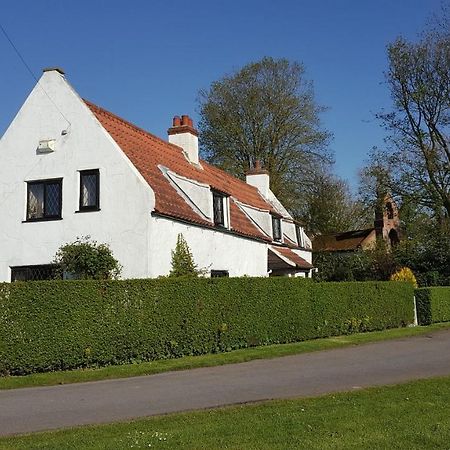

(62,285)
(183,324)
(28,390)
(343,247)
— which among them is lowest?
(28,390)

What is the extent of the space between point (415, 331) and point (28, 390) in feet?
54.9

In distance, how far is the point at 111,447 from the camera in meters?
6.90

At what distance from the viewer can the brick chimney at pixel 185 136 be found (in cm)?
2835

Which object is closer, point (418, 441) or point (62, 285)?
point (418, 441)

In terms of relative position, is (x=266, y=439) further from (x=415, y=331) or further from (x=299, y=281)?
(x=415, y=331)

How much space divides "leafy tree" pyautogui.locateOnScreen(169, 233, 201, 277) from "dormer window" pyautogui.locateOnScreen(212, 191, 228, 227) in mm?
3277

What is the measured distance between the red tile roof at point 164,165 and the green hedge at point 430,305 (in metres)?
7.87

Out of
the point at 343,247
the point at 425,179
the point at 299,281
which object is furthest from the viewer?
the point at 343,247

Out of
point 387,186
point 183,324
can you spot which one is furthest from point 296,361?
point 387,186

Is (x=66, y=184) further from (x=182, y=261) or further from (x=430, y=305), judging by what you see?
(x=430, y=305)

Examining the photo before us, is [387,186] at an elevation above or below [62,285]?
above

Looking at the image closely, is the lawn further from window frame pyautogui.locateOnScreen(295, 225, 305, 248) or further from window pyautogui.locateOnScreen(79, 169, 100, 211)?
window frame pyautogui.locateOnScreen(295, 225, 305, 248)

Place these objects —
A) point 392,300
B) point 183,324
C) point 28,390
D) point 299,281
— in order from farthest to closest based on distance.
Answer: point 392,300 < point 299,281 < point 183,324 < point 28,390

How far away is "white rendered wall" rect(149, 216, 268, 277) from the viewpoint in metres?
19.5
